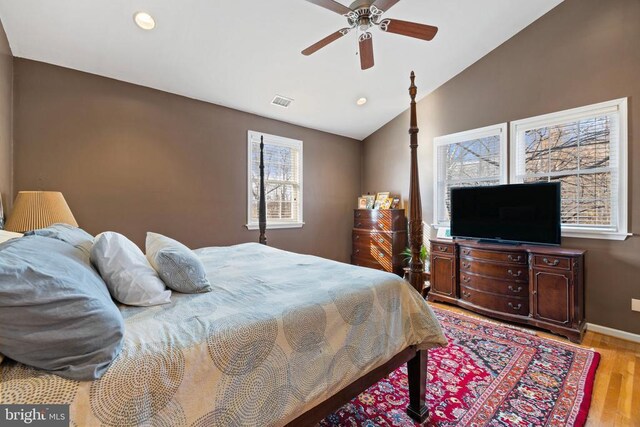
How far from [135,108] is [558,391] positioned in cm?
460

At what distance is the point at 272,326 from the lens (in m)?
1.12

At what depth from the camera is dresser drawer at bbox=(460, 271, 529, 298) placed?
9.75ft

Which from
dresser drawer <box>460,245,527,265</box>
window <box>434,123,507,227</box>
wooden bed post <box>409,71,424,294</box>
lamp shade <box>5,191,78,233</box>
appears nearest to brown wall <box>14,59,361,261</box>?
lamp shade <box>5,191,78,233</box>

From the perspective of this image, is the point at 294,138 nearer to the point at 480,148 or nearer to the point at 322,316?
the point at 480,148

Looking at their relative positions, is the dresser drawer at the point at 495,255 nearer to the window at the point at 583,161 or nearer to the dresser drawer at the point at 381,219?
the window at the point at 583,161

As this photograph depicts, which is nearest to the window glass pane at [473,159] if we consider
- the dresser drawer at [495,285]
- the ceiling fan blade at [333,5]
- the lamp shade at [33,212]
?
the dresser drawer at [495,285]

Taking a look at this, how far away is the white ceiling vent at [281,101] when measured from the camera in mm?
3803

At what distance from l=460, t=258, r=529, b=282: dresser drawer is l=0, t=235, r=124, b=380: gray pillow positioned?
345 centimetres

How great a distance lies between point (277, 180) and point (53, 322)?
12.2ft

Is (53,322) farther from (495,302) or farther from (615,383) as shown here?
(495,302)

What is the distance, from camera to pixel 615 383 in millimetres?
2004

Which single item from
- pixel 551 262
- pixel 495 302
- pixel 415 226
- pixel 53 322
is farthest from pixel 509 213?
pixel 53 322

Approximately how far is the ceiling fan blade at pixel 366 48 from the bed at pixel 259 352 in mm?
821

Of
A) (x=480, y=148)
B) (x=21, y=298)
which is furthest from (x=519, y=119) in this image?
(x=21, y=298)
